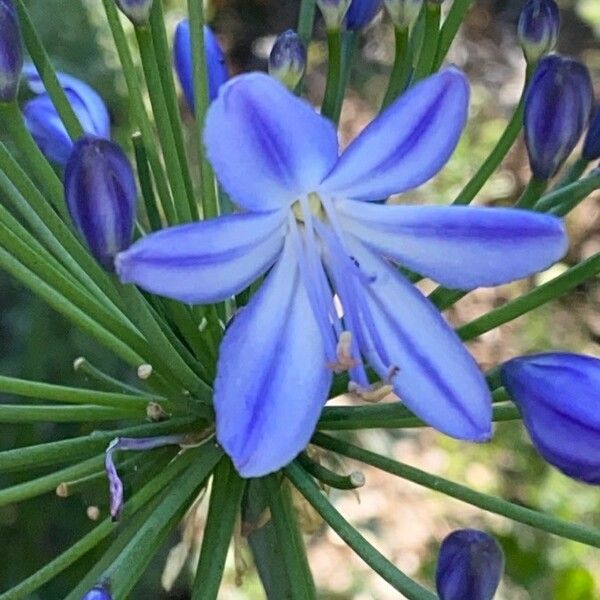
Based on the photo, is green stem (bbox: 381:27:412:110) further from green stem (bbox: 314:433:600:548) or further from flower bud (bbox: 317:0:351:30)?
green stem (bbox: 314:433:600:548)

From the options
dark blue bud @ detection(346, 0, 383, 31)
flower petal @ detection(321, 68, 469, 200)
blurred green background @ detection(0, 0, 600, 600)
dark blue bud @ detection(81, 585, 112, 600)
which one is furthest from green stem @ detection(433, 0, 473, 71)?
blurred green background @ detection(0, 0, 600, 600)

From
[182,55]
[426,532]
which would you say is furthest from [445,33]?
[426,532]

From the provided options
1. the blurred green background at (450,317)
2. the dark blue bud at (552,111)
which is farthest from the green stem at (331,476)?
the blurred green background at (450,317)

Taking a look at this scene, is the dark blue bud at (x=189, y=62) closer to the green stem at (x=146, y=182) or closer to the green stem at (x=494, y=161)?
the green stem at (x=146, y=182)

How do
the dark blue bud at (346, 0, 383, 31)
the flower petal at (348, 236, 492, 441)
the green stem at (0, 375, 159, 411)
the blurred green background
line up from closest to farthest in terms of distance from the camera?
the flower petal at (348, 236, 492, 441), the green stem at (0, 375, 159, 411), the dark blue bud at (346, 0, 383, 31), the blurred green background

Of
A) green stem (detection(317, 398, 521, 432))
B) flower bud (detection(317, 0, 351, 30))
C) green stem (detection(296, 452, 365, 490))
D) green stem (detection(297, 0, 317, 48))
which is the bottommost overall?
green stem (detection(296, 452, 365, 490))

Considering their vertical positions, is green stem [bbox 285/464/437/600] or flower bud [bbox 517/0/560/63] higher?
flower bud [bbox 517/0/560/63]

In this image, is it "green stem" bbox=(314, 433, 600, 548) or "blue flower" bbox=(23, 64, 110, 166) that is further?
"blue flower" bbox=(23, 64, 110, 166)

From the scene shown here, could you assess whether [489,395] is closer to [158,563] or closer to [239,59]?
[158,563]
